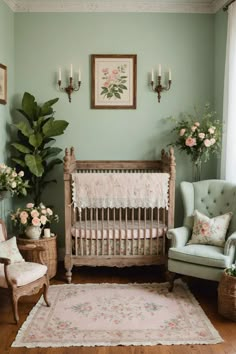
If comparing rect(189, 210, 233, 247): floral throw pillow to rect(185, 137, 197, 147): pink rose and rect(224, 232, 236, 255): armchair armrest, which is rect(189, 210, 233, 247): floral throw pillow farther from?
rect(185, 137, 197, 147): pink rose

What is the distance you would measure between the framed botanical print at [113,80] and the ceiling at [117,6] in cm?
50

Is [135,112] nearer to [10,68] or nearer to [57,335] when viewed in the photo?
[10,68]

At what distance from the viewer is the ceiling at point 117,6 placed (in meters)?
4.43

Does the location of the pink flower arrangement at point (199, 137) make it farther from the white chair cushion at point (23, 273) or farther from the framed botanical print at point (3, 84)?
the white chair cushion at point (23, 273)

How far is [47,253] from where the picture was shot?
4020mm

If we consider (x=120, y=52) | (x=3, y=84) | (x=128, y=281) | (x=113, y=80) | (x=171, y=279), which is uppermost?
(x=120, y=52)

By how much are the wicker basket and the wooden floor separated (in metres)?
0.06

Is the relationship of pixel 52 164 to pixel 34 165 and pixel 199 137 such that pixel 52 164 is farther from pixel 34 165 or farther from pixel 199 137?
pixel 199 137

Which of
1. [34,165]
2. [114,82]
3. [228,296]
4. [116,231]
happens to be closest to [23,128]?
[34,165]

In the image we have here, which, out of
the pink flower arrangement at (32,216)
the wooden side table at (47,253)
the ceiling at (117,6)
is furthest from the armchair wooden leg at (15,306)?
the ceiling at (117,6)

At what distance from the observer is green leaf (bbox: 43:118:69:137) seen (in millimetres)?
4254

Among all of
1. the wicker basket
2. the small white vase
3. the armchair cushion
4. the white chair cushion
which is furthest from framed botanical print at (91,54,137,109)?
the wicker basket

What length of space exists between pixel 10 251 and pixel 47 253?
2.23 feet

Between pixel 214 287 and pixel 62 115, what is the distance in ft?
7.74
